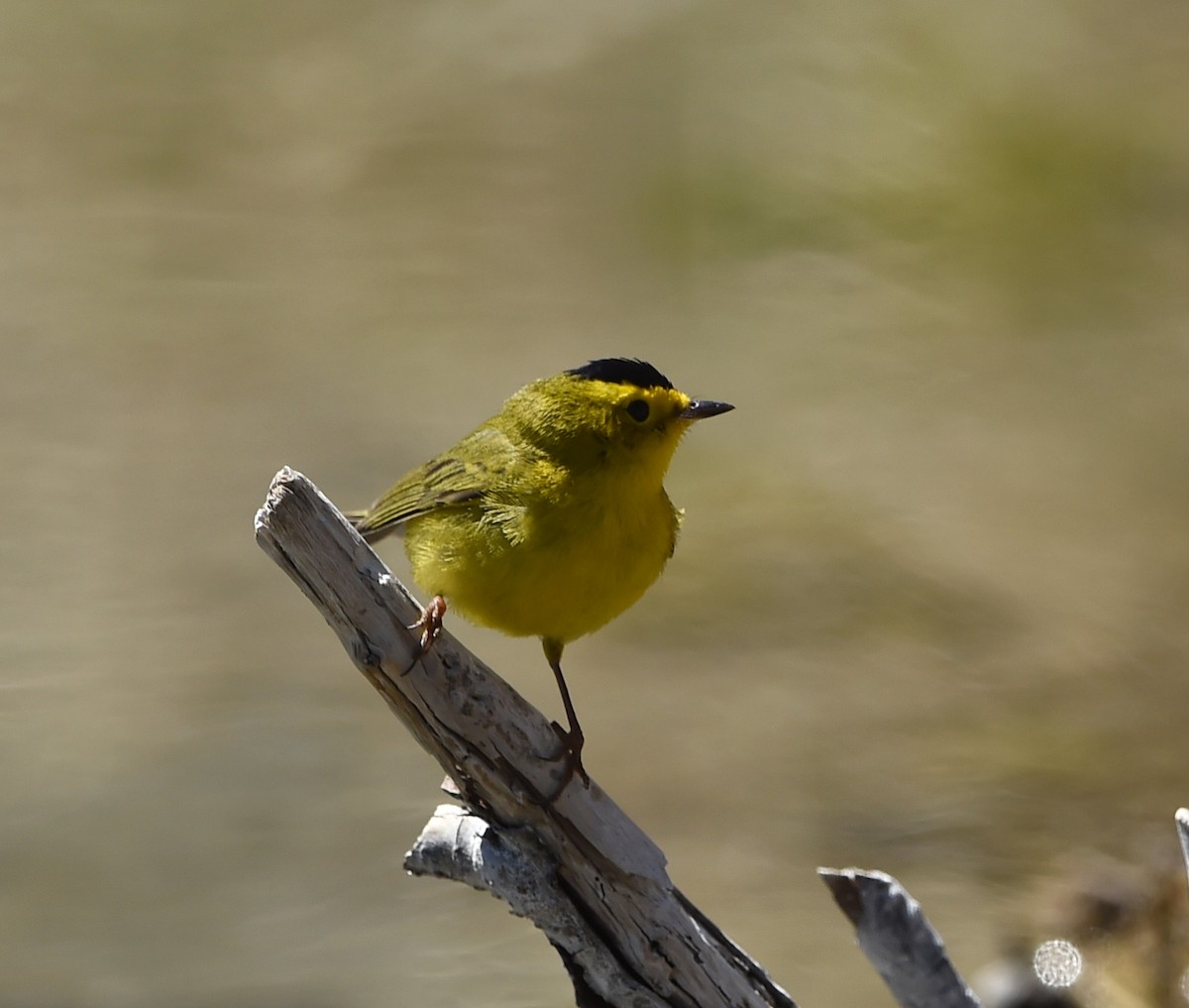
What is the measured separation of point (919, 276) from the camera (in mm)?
10414

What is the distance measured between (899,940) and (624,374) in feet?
4.99

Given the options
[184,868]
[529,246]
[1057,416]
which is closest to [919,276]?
[1057,416]

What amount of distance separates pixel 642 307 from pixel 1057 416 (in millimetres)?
2419

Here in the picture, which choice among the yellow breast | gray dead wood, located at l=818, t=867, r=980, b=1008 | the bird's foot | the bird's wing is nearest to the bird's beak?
the yellow breast

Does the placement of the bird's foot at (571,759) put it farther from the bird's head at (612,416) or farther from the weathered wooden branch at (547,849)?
the bird's head at (612,416)

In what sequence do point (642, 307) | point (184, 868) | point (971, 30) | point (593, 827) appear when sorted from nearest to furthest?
point (593, 827) → point (184, 868) → point (642, 307) → point (971, 30)

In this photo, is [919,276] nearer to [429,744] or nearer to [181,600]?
[181,600]

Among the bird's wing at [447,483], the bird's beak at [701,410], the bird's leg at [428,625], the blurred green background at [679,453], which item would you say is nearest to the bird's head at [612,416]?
the bird's beak at [701,410]

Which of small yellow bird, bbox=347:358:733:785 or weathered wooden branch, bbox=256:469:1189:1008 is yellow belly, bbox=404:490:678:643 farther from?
weathered wooden branch, bbox=256:469:1189:1008

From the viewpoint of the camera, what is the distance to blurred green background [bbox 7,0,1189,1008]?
624 cm

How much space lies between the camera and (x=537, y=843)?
11.9ft

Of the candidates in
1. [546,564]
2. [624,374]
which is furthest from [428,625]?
[624,374]

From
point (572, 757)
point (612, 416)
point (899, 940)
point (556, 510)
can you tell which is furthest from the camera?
point (612, 416)

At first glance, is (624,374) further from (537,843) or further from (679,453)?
(679,453)
